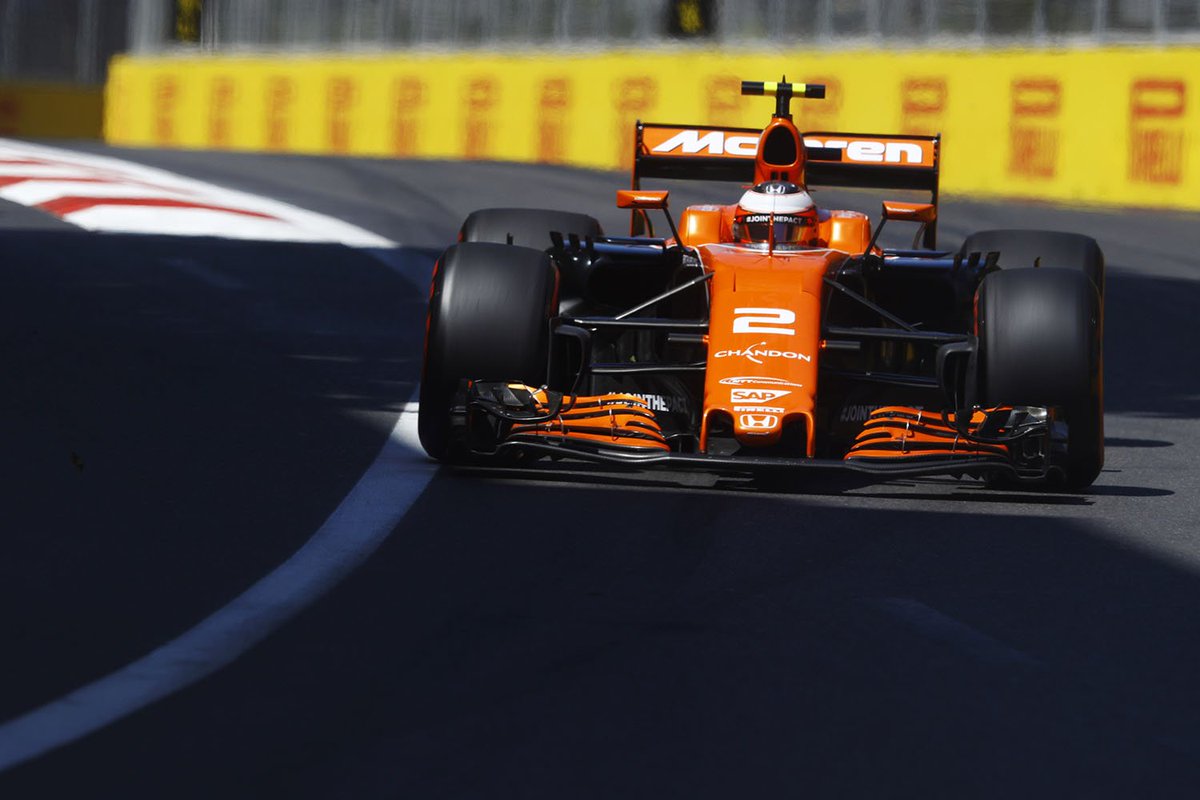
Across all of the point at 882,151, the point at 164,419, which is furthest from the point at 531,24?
the point at 164,419

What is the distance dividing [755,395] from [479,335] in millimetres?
950

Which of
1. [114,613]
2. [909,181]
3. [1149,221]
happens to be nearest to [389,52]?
[1149,221]

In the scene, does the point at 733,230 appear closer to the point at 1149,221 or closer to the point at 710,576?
the point at 710,576

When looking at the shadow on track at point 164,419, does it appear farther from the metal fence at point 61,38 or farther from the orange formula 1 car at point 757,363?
the metal fence at point 61,38

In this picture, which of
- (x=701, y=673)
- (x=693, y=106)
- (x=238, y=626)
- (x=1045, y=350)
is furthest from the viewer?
(x=693, y=106)

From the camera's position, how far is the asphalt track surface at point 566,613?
13.6 feet

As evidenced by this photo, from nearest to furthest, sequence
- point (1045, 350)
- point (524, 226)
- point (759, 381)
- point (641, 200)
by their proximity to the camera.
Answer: point (1045, 350) < point (759, 381) < point (641, 200) < point (524, 226)

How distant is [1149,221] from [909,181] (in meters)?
10.0

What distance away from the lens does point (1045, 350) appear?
24.8 feet

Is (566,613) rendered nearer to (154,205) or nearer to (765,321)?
(765,321)

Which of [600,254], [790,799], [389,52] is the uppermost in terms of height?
[389,52]

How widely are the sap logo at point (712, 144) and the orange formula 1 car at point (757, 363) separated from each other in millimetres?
1385

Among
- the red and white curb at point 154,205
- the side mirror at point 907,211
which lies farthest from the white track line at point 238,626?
the red and white curb at point 154,205

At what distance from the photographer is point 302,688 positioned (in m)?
4.53
